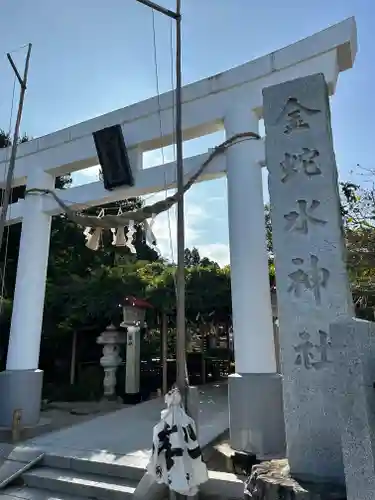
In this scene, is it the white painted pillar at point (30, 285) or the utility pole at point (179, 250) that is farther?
the white painted pillar at point (30, 285)

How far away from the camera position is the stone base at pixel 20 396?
22.6 feet

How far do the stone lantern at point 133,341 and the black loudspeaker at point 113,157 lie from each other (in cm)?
349

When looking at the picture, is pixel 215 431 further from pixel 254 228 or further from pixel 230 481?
pixel 254 228

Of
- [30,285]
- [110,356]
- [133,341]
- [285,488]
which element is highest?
[30,285]

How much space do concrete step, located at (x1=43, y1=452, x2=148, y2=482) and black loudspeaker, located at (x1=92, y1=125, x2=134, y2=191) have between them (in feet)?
14.3

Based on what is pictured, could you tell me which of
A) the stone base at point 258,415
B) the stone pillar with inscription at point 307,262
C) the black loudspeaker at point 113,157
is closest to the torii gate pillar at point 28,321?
the black loudspeaker at point 113,157

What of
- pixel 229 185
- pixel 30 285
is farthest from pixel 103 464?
pixel 229 185

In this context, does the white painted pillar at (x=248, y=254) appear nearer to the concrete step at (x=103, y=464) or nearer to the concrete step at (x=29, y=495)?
the concrete step at (x=103, y=464)

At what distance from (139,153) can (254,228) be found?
289 centimetres

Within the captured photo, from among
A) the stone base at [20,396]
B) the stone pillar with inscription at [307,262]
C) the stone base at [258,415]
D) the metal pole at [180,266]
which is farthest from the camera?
the stone base at [20,396]

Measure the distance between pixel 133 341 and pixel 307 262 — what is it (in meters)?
6.59

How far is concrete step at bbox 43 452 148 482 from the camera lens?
450 cm

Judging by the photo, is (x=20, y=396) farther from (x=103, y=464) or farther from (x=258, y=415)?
(x=258, y=415)

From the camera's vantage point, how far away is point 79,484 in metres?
4.41
